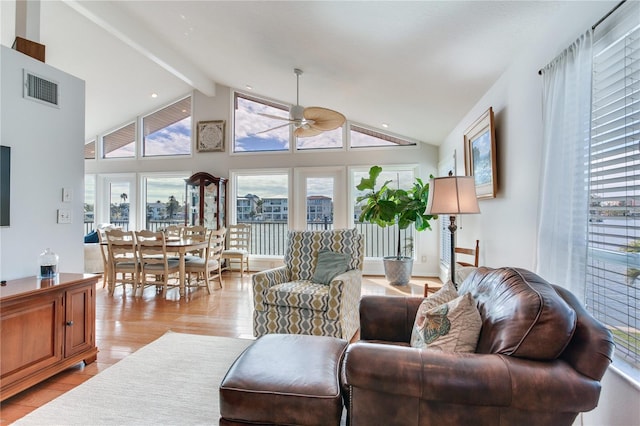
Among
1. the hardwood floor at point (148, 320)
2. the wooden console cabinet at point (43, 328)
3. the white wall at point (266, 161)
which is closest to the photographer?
the wooden console cabinet at point (43, 328)

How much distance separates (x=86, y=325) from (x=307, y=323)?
177 centimetres

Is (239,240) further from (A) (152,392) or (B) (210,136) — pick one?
(A) (152,392)

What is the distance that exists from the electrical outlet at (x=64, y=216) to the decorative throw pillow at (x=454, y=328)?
2929 mm

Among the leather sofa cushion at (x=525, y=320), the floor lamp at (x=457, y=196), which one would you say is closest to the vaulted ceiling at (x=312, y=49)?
the floor lamp at (x=457, y=196)

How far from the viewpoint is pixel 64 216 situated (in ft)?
8.61

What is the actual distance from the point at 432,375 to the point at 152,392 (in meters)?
1.89

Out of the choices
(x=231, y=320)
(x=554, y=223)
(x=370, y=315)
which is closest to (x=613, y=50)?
(x=554, y=223)

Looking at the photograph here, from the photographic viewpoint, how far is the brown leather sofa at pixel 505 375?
101 centimetres

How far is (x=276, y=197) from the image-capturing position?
6238 millimetres

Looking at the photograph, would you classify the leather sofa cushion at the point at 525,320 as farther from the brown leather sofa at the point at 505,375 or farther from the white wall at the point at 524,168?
the white wall at the point at 524,168

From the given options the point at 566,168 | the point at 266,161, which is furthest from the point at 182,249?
the point at 566,168

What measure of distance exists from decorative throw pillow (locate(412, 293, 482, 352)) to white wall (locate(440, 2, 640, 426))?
0.66 meters

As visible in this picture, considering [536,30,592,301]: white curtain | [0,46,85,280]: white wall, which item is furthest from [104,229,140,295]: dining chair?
[536,30,592,301]: white curtain

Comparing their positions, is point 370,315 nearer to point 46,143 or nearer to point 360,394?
point 360,394
